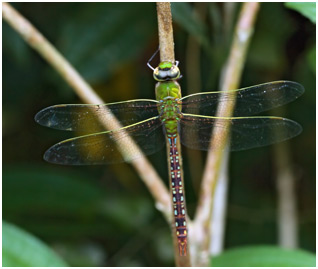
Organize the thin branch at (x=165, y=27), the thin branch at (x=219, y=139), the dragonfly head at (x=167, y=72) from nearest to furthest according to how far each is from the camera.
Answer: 1. the thin branch at (x=165, y=27)
2. the dragonfly head at (x=167, y=72)
3. the thin branch at (x=219, y=139)

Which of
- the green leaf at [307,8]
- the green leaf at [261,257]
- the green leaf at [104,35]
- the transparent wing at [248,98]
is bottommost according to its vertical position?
the green leaf at [261,257]

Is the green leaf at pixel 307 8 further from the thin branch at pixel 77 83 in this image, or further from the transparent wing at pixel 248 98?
the thin branch at pixel 77 83

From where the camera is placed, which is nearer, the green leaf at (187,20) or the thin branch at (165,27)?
the thin branch at (165,27)

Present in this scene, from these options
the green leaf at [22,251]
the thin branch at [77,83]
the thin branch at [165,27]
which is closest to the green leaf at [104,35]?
the thin branch at [77,83]

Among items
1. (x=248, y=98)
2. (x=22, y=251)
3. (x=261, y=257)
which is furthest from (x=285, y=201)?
(x=22, y=251)

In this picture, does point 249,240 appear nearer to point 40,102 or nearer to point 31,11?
point 40,102
